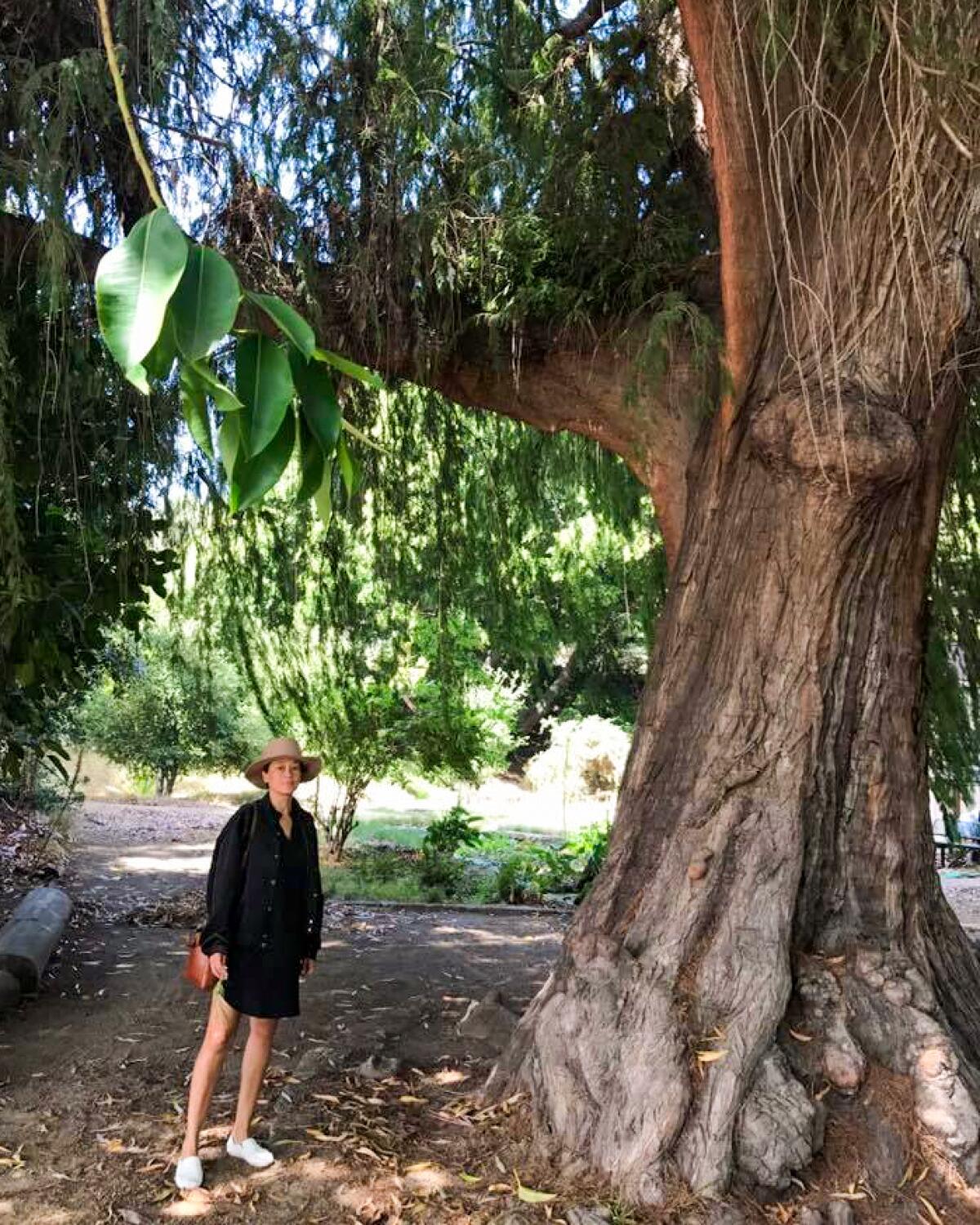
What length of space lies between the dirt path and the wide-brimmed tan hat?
4.01 feet

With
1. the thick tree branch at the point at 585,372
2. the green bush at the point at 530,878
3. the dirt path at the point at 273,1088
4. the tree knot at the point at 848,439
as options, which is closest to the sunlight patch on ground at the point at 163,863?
the green bush at the point at 530,878

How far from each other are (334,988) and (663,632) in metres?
2.76

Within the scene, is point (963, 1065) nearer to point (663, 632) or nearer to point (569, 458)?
point (663, 632)

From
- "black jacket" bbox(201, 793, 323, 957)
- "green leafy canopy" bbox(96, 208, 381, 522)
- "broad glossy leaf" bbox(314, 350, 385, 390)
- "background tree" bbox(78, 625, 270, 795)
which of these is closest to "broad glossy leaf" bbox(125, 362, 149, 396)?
"green leafy canopy" bbox(96, 208, 381, 522)

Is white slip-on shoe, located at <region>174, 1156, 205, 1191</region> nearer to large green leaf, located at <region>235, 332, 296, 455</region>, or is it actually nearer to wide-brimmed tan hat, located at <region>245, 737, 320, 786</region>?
wide-brimmed tan hat, located at <region>245, 737, 320, 786</region>

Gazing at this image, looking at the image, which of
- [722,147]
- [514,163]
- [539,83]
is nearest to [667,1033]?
[722,147]

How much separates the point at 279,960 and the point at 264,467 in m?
2.84

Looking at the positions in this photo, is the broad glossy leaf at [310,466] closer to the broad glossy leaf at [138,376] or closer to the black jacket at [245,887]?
the broad glossy leaf at [138,376]

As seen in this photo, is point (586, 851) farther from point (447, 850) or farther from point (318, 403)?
point (318, 403)

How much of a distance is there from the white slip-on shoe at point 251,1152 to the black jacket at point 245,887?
25.1 inches

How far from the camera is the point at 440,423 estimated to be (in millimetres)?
6465

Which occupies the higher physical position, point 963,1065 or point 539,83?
point 539,83

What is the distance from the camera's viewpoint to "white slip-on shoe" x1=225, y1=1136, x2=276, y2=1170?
3.73 meters

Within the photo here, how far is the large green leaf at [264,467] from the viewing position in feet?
4.62
